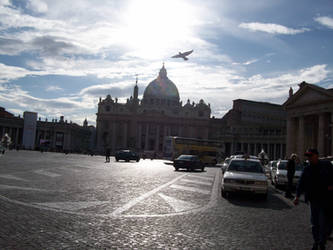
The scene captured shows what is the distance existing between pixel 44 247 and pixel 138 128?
401ft

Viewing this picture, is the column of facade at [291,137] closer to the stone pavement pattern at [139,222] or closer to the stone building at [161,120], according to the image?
the stone pavement pattern at [139,222]

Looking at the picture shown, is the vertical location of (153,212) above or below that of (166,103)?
below

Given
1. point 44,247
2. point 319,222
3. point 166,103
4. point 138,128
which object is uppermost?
point 166,103

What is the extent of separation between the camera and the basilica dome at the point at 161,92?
13938 centimetres

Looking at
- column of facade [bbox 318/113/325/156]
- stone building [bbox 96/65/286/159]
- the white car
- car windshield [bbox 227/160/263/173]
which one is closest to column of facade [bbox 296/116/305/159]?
column of facade [bbox 318/113/325/156]

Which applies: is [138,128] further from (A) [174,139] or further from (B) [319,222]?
(B) [319,222]

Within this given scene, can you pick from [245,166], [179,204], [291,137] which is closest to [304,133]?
[291,137]

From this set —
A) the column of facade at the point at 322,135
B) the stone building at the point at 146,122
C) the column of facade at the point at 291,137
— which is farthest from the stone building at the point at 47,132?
the column of facade at the point at 322,135

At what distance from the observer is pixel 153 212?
10266 millimetres

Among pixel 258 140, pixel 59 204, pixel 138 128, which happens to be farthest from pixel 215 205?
pixel 138 128

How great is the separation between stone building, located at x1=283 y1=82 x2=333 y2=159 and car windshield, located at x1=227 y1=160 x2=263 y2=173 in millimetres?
34192

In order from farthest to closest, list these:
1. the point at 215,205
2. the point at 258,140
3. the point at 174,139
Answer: the point at 258,140 → the point at 174,139 → the point at 215,205

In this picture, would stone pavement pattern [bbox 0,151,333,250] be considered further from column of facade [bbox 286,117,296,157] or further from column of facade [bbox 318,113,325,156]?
column of facade [bbox 286,117,296,157]

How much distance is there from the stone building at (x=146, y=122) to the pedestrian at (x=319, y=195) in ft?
367
